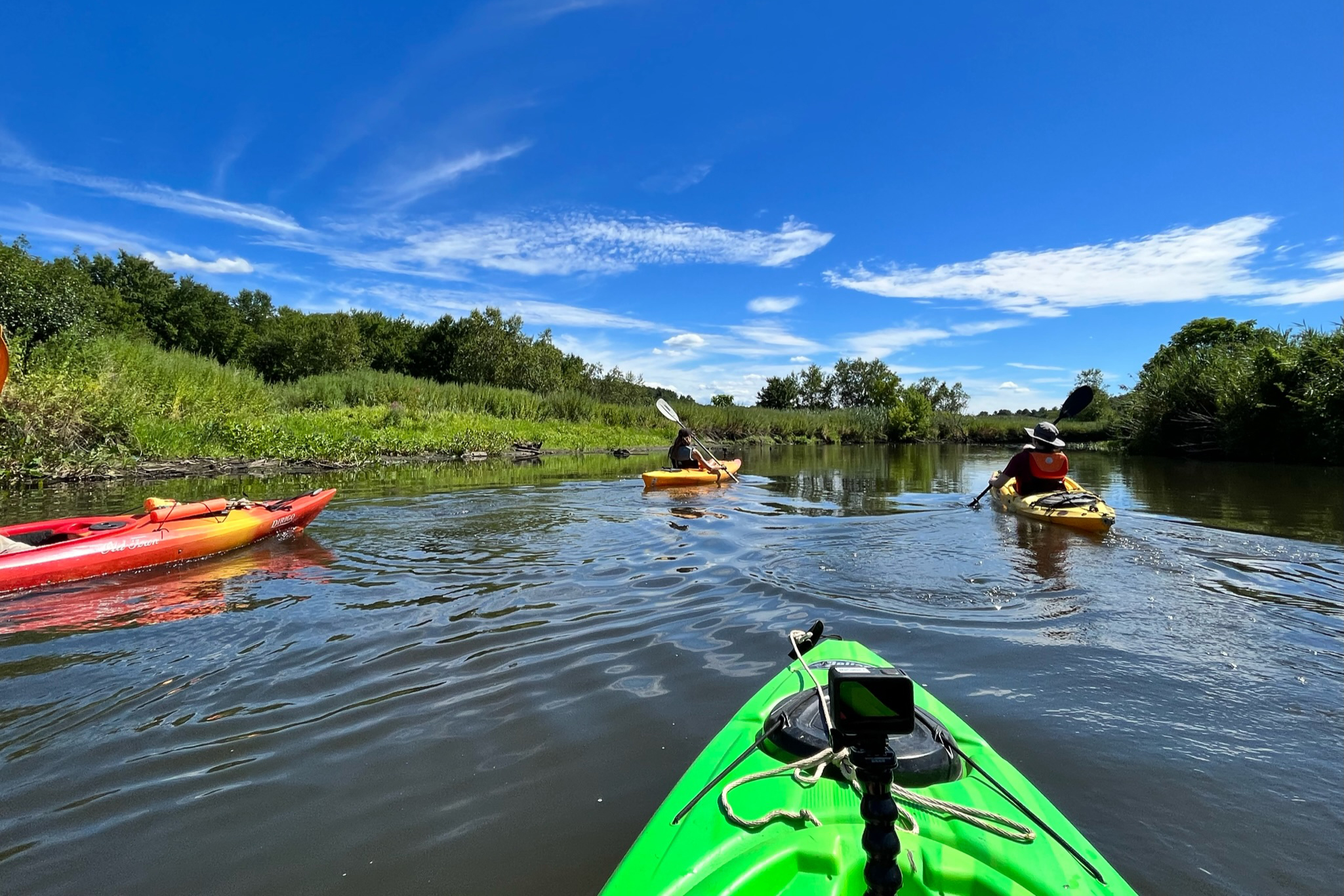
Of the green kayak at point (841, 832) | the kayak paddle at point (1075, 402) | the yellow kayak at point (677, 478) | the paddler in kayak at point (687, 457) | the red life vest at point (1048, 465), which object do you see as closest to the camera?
the green kayak at point (841, 832)

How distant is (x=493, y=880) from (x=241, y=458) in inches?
636

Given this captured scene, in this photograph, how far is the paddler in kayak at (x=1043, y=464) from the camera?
8.60m

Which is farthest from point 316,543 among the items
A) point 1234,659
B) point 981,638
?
point 1234,659

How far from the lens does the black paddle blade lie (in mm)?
10100

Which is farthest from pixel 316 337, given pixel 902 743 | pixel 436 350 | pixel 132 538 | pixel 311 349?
pixel 902 743

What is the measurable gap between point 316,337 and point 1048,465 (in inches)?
1581

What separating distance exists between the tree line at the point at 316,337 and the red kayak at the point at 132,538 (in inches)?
950

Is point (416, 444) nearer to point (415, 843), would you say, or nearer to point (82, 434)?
point (82, 434)

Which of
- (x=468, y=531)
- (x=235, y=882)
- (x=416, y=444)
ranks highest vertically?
(x=416, y=444)

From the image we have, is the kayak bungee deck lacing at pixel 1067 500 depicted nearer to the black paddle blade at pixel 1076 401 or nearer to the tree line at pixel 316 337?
the black paddle blade at pixel 1076 401

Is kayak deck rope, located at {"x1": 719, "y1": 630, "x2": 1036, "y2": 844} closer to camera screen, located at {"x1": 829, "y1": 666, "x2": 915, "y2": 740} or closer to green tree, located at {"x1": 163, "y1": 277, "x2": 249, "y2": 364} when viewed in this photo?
camera screen, located at {"x1": 829, "y1": 666, "x2": 915, "y2": 740}

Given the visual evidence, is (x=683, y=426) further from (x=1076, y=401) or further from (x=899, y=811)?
(x=899, y=811)

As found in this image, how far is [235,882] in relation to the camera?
1.99 m

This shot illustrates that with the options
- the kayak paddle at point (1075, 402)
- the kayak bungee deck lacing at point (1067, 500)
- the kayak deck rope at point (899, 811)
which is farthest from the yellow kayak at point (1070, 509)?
the kayak deck rope at point (899, 811)
